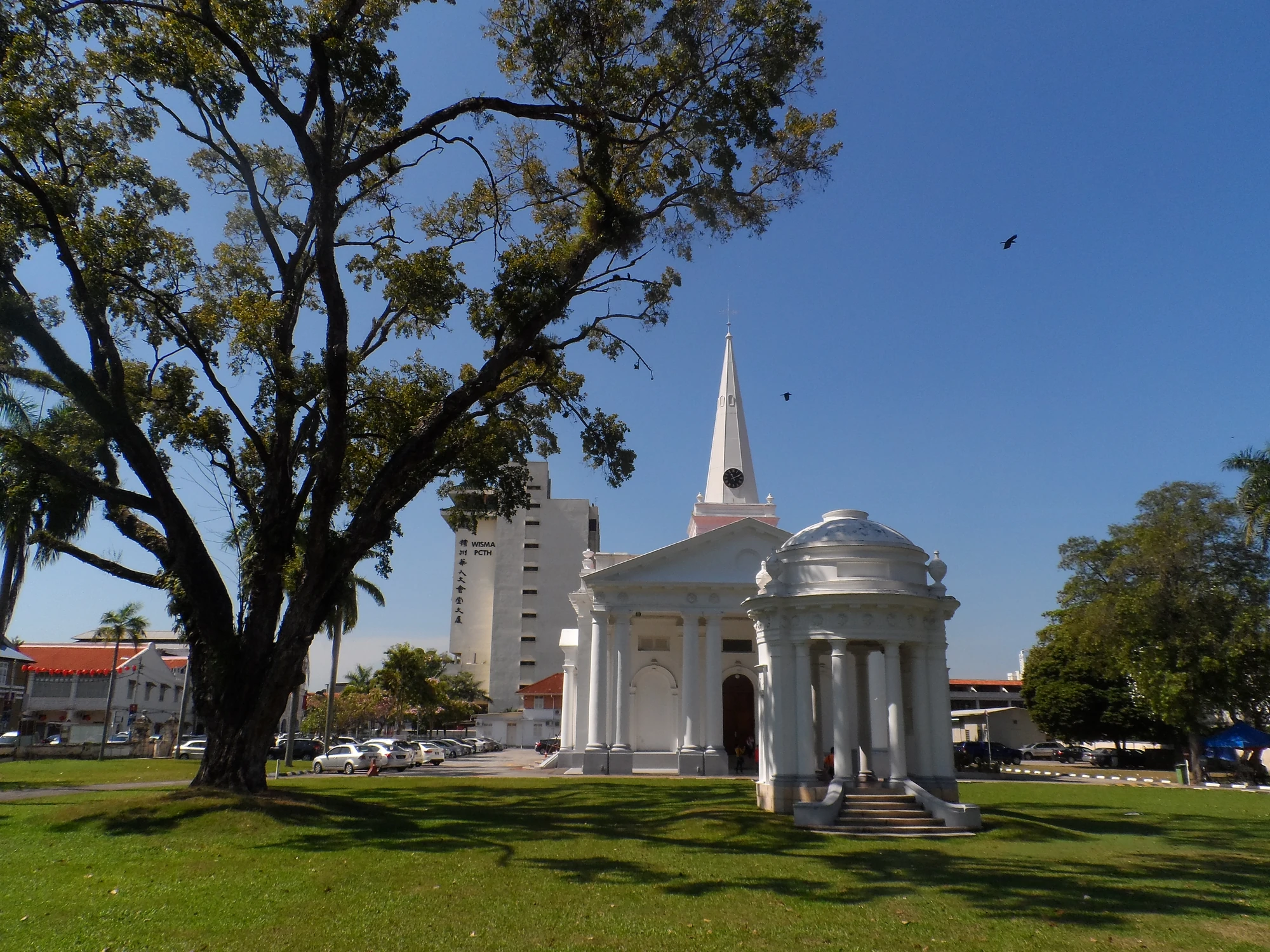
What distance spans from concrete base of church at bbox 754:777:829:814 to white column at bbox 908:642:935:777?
6.48 feet

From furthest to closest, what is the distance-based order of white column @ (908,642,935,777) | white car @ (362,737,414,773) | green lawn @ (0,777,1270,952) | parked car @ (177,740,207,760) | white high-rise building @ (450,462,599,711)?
white high-rise building @ (450,462,599,711) → parked car @ (177,740,207,760) → white car @ (362,737,414,773) → white column @ (908,642,935,777) → green lawn @ (0,777,1270,952)

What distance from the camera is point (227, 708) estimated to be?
16547 millimetres

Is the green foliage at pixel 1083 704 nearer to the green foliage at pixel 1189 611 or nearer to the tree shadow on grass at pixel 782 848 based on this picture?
the green foliage at pixel 1189 611

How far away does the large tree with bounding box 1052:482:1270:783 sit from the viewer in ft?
98.7

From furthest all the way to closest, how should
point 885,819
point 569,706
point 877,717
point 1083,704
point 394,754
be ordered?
point 1083,704 < point 394,754 < point 569,706 < point 877,717 < point 885,819

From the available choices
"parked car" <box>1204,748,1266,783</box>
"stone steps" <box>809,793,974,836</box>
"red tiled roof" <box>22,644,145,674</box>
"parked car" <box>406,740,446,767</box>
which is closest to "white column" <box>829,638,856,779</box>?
"stone steps" <box>809,793,974,836</box>

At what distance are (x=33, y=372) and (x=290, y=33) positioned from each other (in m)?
8.66

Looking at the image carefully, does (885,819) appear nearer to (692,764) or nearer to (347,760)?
(692,764)

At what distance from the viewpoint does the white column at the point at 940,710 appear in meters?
16.5

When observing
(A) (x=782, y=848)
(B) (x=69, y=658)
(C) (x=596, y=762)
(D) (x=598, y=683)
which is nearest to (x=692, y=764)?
(C) (x=596, y=762)

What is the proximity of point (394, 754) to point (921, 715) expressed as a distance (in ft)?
87.2

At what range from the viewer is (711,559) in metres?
33.2

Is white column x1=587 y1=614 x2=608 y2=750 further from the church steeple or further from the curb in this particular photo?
the curb

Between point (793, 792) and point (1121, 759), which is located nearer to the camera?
point (793, 792)
